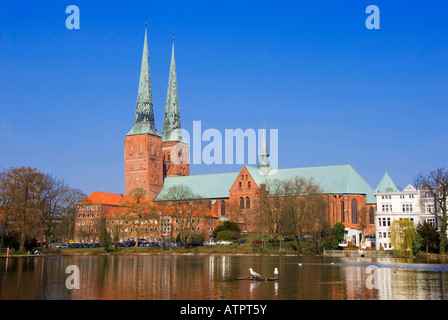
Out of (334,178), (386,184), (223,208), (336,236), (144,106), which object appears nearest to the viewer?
(336,236)

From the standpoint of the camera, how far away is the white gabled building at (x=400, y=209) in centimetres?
7838

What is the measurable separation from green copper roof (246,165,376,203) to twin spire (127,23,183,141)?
25716mm

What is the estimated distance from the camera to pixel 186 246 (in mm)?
89250

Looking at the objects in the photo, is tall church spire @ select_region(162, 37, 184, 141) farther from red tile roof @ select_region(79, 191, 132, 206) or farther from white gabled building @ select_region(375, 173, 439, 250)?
white gabled building @ select_region(375, 173, 439, 250)

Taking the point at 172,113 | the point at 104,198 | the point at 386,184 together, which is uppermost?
the point at 172,113

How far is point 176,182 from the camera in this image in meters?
128

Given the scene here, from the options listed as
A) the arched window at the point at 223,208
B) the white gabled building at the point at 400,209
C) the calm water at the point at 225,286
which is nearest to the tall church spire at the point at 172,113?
the arched window at the point at 223,208

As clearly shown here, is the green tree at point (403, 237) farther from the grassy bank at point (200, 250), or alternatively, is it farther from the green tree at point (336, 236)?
the grassy bank at point (200, 250)

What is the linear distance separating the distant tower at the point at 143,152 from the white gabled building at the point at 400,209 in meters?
56.2

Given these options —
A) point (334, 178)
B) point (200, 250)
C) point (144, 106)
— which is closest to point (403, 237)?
point (200, 250)

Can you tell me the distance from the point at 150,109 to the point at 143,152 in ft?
32.3

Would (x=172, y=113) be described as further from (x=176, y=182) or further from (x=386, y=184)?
(x=386, y=184)
